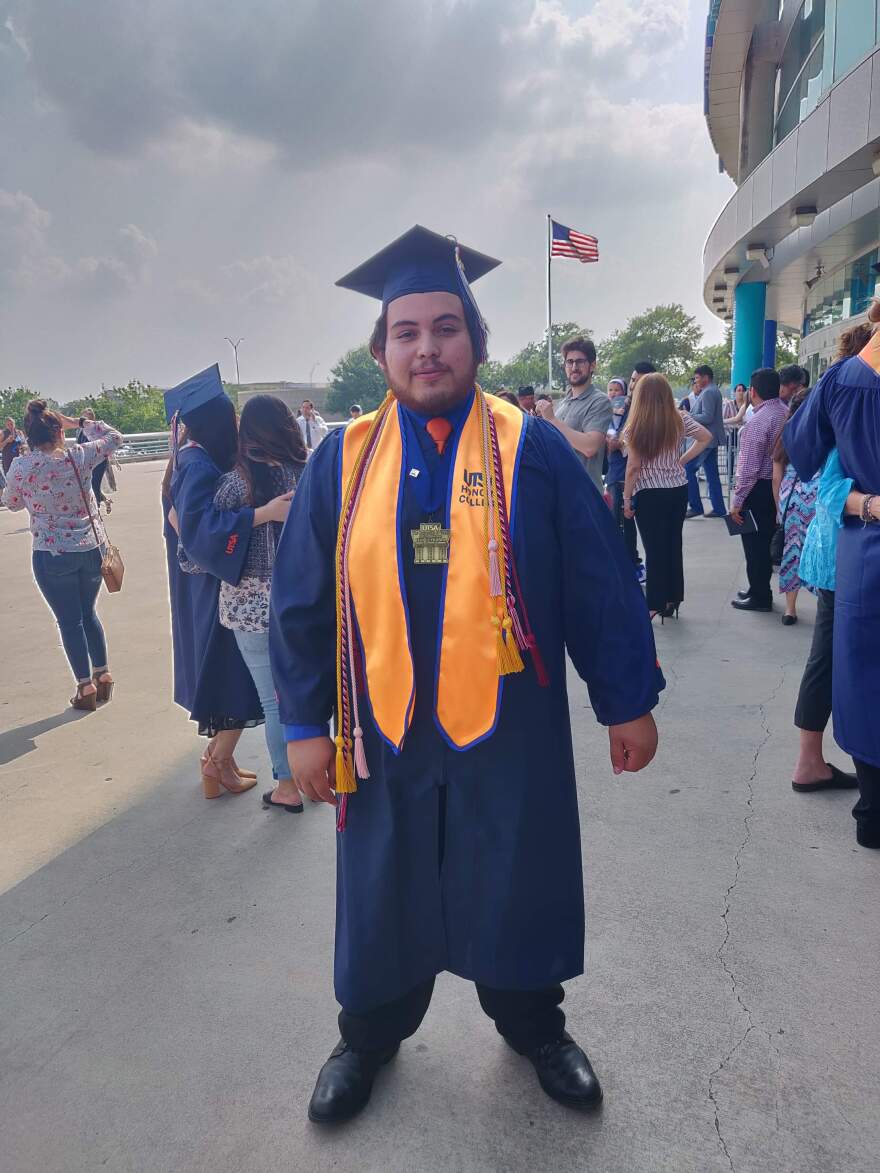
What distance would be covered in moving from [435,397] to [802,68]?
18.2 meters

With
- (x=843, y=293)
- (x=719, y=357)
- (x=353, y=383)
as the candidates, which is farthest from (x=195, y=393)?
(x=353, y=383)

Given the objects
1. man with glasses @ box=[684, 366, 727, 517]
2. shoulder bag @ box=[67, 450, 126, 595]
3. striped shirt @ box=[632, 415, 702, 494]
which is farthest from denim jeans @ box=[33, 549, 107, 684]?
man with glasses @ box=[684, 366, 727, 517]

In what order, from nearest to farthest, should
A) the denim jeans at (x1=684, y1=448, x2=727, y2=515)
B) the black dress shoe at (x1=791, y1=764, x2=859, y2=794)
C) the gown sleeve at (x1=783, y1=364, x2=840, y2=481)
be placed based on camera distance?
the gown sleeve at (x1=783, y1=364, x2=840, y2=481), the black dress shoe at (x1=791, y1=764, x2=859, y2=794), the denim jeans at (x1=684, y1=448, x2=727, y2=515)

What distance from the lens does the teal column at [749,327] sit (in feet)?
62.7

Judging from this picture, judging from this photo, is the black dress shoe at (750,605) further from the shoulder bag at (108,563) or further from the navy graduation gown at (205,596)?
the shoulder bag at (108,563)

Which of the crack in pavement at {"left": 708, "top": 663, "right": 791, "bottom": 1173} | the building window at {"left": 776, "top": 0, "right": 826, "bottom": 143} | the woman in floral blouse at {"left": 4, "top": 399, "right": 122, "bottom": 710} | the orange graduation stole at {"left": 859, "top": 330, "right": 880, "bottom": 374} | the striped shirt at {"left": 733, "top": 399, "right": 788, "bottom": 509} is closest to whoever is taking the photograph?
the crack in pavement at {"left": 708, "top": 663, "right": 791, "bottom": 1173}

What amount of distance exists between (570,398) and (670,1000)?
4.45 m

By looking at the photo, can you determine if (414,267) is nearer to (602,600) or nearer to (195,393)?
(602,600)

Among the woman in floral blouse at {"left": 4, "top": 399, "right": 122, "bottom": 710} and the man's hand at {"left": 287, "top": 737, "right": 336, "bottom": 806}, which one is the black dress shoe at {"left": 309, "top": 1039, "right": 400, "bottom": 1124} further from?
the woman in floral blouse at {"left": 4, "top": 399, "right": 122, "bottom": 710}

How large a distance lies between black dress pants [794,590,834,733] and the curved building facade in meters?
6.90

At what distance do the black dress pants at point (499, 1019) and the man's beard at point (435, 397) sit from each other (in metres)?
1.42

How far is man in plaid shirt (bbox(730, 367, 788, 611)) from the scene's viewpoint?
5.79 m

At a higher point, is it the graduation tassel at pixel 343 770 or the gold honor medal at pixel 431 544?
the gold honor medal at pixel 431 544

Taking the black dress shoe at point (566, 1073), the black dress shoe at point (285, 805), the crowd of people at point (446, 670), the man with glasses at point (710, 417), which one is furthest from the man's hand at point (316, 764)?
the man with glasses at point (710, 417)
